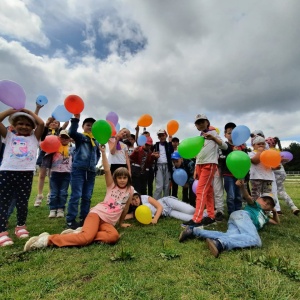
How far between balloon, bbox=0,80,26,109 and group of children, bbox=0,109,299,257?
0.37 ft

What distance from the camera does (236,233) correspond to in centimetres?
332

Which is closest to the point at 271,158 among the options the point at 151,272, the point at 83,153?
the point at 151,272

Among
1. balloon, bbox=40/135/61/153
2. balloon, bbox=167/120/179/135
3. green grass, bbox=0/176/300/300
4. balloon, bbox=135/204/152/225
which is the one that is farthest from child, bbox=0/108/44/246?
balloon, bbox=167/120/179/135

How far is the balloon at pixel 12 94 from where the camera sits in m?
3.45

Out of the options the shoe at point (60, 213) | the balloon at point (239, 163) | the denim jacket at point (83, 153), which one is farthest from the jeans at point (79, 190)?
the balloon at point (239, 163)

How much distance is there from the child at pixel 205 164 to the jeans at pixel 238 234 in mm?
588

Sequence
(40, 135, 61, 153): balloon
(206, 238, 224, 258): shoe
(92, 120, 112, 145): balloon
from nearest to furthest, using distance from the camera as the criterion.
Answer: (206, 238, 224, 258): shoe → (92, 120, 112, 145): balloon → (40, 135, 61, 153): balloon

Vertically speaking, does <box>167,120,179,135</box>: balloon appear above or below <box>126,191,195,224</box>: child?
above

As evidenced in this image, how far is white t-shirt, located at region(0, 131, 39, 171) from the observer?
3.54m

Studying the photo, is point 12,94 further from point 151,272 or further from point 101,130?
point 151,272

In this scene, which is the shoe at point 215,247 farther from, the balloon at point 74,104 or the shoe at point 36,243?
the balloon at point 74,104

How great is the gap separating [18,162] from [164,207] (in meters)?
3.01

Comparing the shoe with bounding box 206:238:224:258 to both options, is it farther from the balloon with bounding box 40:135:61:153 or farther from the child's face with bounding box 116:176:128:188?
the balloon with bounding box 40:135:61:153

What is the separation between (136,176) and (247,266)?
409cm
